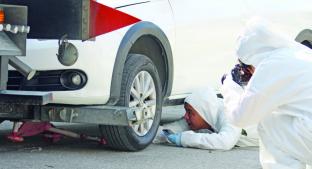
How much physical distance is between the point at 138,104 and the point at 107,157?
1.68ft

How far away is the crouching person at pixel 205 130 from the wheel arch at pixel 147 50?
12.2 inches

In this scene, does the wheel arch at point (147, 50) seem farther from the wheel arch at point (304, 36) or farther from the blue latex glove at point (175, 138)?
the wheel arch at point (304, 36)

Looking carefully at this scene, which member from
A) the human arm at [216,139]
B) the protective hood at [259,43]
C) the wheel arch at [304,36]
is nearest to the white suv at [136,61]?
the human arm at [216,139]

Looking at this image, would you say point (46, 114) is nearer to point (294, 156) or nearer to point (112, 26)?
point (112, 26)

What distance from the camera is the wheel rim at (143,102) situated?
5765mm

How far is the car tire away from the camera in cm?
568

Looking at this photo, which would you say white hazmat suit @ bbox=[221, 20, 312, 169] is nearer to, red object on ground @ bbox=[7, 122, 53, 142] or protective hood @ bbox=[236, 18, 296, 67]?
protective hood @ bbox=[236, 18, 296, 67]

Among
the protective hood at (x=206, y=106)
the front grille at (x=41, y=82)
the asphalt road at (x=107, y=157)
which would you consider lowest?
the asphalt road at (x=107, y=157)

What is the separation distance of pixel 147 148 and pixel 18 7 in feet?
7.38

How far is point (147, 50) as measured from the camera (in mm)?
6371

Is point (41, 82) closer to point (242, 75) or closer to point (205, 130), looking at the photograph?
point (205, 130)

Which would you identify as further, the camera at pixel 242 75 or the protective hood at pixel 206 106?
the protective hood at pixel 206 106

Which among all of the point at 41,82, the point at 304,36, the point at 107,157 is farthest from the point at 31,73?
the point at 304,36

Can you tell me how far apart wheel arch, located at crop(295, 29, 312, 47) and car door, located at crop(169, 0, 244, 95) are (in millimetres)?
1252
